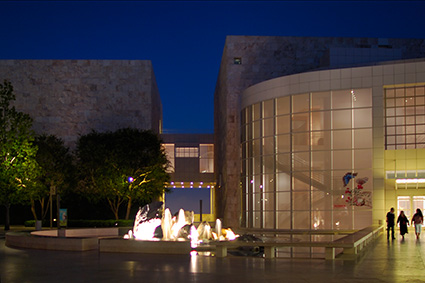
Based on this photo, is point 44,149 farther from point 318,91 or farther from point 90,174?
point 318,91

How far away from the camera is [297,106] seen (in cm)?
4119

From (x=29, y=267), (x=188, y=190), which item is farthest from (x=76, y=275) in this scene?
(x=188, y=190)

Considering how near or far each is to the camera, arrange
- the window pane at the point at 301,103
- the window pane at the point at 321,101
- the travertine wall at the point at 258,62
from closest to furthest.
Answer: the window pane at the point at 321,101 → the window pane at the point at 301,103 → the travertine wall at the point at 258,62

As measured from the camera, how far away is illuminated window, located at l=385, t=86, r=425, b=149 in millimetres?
38000

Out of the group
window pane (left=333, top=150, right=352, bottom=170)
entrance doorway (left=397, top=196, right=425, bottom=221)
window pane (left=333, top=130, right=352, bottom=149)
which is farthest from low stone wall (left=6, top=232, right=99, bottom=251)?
entrance doorway (left=397, top=196, right=425, bottom=221)

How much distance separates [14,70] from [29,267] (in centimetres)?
4659

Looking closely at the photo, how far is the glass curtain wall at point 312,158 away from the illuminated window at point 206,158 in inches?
1138

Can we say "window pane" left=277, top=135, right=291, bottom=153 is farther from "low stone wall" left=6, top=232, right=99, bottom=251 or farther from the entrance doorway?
"low stone wall" left=6, top=232, right=99, bottom=251

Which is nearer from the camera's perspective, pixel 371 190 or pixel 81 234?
pixel 81 234

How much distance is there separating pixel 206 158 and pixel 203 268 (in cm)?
5739

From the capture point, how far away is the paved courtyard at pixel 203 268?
1397 cm

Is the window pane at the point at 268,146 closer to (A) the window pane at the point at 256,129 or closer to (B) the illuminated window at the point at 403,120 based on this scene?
(A) the window pane at the point at 256,129

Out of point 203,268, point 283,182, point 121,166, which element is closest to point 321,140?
point 283,182

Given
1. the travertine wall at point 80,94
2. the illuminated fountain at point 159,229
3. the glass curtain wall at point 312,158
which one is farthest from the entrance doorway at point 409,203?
the travertine wall at point 80,94
